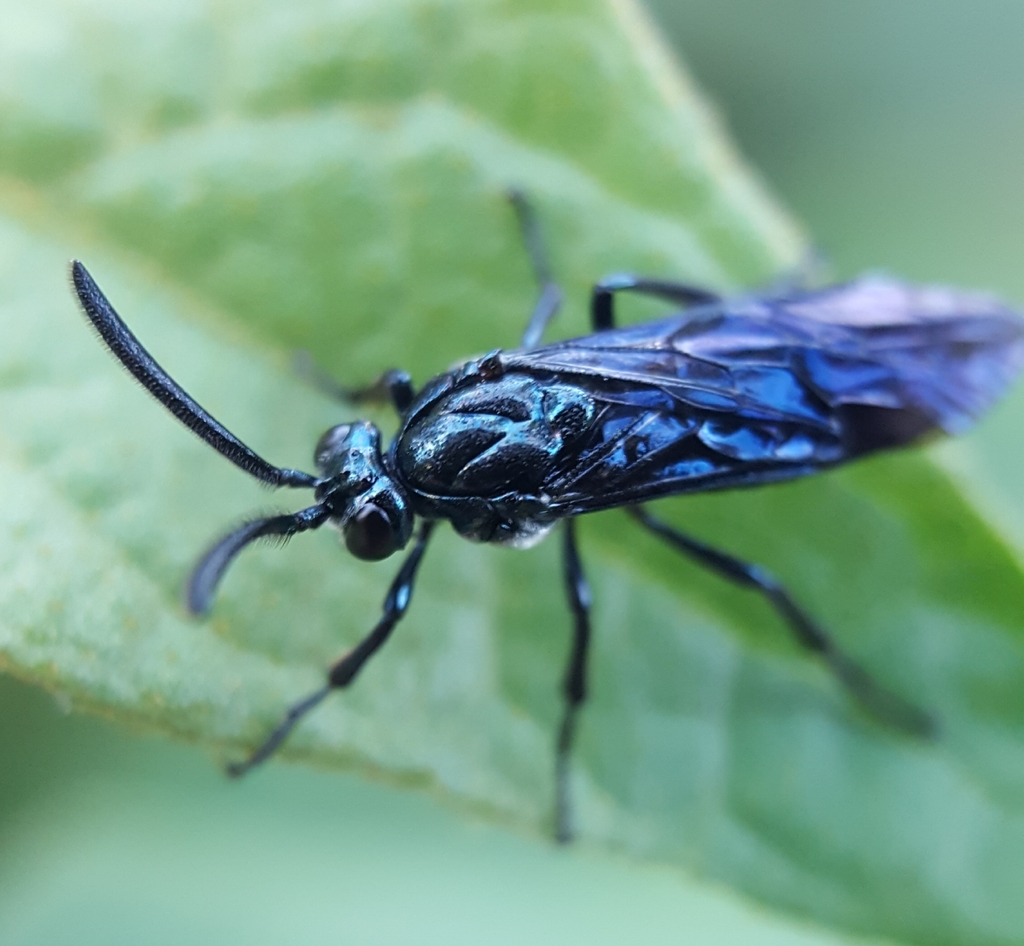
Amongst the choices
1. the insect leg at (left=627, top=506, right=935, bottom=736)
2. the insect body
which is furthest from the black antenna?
the insect leg at (left=627, top=506, right=935, bottom=736)

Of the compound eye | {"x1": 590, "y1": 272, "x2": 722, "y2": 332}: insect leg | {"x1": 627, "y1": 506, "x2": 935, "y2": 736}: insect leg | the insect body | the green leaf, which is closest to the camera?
the green leaf

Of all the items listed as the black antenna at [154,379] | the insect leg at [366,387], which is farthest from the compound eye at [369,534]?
the insect leg at [366,387]

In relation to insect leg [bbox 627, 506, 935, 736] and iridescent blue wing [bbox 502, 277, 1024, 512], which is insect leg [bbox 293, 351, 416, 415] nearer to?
iridescent blue wing [bbox 502, 277, 1024, 512]

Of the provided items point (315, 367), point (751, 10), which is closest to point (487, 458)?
point (315, 367)

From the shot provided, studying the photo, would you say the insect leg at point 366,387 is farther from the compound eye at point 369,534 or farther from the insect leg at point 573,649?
the insect leg at point 573,649

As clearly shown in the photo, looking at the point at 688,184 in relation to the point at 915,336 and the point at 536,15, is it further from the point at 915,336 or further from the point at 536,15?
the point at 915,336

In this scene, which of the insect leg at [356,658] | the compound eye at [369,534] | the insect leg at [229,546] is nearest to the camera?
the insect leg at [229,546]
